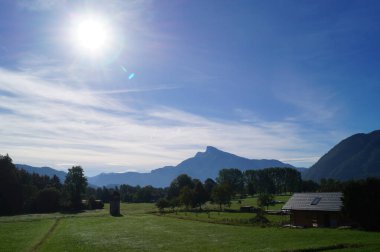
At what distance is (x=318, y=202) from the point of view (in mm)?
60562

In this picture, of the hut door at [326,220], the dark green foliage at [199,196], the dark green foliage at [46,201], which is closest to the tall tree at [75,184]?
the dark green foliage at [46,201]

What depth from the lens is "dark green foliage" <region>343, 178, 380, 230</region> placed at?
157ft

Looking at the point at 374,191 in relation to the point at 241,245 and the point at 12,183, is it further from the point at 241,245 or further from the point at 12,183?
the point at 12,183

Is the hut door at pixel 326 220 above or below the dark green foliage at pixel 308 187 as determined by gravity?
below

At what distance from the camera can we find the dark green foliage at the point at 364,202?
1887 inches

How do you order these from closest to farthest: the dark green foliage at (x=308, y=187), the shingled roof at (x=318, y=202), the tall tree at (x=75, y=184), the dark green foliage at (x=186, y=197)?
the shingled roof at (x=318, y=202) < the dark green foliage at (x=186, y=197) < the tall tree at (x=75, y=184) < the dark green foliage at (x=308, y=187)

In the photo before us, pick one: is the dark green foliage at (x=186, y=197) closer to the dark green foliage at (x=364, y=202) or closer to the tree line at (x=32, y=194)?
the tree line at (x=32, y=194)

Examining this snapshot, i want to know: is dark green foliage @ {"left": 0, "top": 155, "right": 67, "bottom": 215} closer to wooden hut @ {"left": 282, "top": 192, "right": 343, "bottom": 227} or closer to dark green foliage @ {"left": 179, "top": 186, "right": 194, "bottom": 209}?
dark green foliage @ {"left": 179, "top": 186, "right": 194, "bottom": 209}

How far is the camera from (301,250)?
3055 centimetres

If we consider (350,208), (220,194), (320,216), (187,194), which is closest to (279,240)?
(350,208)

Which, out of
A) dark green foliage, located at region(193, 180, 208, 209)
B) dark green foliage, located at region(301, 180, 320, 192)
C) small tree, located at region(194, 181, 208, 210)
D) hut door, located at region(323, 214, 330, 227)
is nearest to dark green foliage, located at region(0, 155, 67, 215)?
dark green foliage, located at region(193, 180, 208, 209)

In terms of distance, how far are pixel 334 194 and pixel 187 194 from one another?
6207 centimetres

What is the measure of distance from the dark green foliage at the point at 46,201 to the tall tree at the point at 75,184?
893cm

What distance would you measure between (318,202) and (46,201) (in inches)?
3772
